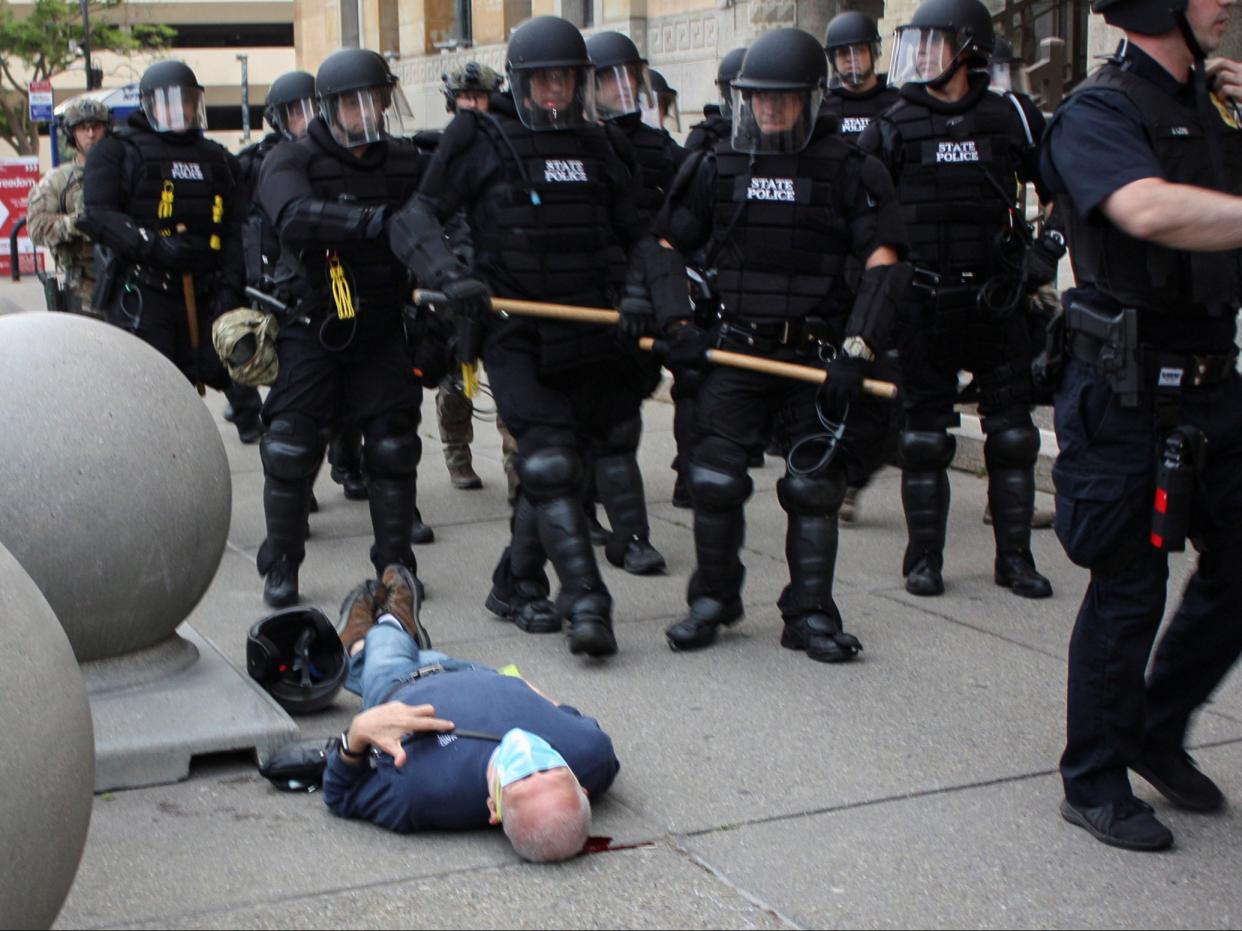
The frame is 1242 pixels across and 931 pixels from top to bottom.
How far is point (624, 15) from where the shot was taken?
1908 cm

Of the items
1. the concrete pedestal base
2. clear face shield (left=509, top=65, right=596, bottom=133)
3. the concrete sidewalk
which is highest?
clear face shield (left=509, top=65, right=596, bottom=133)

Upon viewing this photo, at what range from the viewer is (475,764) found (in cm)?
427

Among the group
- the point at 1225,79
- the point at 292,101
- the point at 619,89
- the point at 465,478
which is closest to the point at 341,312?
the point at 619,89

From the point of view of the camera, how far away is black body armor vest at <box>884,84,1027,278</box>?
6.54 metres

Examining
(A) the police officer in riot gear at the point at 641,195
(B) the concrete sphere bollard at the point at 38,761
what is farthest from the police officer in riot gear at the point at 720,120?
(B) the concrete sphere bollard at the point at 38,761

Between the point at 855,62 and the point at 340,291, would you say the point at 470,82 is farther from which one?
the point at 340,291

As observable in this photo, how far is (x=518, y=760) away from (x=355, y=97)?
122 inches

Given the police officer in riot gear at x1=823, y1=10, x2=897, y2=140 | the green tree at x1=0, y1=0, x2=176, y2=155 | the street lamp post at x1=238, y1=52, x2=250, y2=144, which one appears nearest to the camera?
A: the police officer in riot gear at x1=823, y1=10, x2=897, y2=140

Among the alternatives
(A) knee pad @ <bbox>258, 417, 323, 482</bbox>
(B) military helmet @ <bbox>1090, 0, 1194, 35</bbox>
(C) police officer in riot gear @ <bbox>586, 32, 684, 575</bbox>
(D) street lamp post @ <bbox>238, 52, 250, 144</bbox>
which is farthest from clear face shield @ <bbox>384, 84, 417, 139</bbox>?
(D) street lamp post @ <bbox>238, 52, 250, 144</bbox>

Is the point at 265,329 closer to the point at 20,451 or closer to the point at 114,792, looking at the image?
the point at 20,451

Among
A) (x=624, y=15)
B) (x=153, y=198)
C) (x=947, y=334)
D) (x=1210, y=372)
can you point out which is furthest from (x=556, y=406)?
(x=624, y=15)

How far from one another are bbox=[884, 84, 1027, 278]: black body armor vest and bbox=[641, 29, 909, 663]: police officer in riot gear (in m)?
0.76

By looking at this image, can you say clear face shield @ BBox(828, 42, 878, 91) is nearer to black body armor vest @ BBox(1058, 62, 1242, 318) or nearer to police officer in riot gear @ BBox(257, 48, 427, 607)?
police officer in riot gear @ BBox(257, 48, 427, 607)

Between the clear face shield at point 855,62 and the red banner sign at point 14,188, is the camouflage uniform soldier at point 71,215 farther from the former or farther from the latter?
the red banner sign at point 14,188
